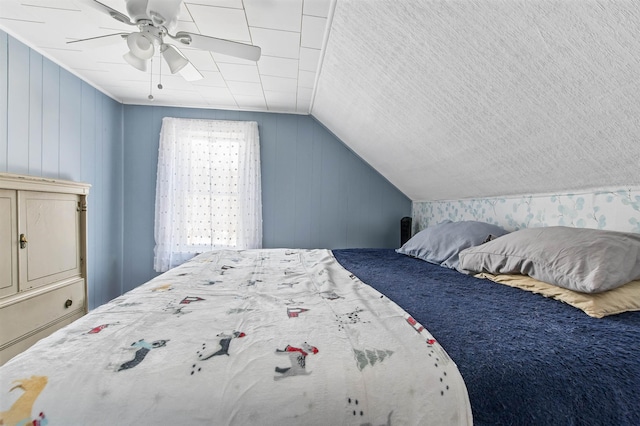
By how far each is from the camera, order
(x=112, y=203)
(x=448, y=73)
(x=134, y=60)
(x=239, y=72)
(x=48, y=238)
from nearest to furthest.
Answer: (x=448, y=73) < (x=134, y=60) < (x=48, y=238) < (x=239, y=72) < (x=112, y=203)

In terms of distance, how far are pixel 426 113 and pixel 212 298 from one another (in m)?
1.64

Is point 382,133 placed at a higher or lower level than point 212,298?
higher

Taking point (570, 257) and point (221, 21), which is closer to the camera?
point (570, 257)

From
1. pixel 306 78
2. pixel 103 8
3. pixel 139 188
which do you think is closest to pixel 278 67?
pixel 306 78

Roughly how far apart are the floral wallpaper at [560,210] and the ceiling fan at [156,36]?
1924mm

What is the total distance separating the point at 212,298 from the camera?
3.58 ft

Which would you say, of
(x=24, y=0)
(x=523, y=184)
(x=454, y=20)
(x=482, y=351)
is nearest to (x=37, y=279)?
(x=24, y=0)

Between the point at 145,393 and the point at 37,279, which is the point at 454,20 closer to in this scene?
the point at 145,393

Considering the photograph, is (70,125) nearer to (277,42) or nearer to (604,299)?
(277,42)

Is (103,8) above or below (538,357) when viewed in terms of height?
above

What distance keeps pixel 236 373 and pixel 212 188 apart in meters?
2.83

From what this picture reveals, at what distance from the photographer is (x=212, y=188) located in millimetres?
3189

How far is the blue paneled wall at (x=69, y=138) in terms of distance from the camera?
75.9 inches

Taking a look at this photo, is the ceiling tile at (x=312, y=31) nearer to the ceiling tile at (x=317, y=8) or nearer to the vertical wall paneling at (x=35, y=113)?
the ceiling tile at (x=317, y=8)
